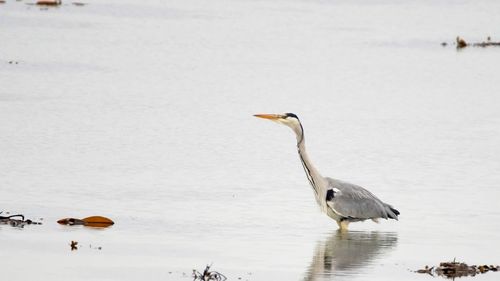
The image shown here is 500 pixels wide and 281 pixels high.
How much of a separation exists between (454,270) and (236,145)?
768cm

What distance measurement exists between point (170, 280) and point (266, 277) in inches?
30.0

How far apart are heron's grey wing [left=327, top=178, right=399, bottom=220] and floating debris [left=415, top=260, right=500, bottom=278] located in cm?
205

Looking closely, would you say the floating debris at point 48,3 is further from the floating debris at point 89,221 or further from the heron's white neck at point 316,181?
the floating debris at point 89,221

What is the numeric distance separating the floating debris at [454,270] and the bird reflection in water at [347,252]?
1.88 feet

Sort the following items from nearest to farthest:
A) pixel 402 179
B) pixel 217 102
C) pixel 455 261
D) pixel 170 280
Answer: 1. pixel 170 280
2. pixel 455 261
3. pixel 402 179
4. pixel 217 102

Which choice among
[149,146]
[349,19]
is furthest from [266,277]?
[349,19]

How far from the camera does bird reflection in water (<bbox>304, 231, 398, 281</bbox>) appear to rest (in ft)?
35.3

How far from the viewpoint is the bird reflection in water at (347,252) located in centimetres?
1077

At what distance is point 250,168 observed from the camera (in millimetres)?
16438

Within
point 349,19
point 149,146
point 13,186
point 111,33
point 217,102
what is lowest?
point 13,186

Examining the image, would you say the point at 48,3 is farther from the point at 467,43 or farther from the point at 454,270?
the point at 454,270

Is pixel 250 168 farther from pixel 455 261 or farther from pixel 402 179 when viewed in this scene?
pixel 455 261

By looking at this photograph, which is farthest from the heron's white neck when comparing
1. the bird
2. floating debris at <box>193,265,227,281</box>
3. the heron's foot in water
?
floating debris at <box>193,265,227,281</box>

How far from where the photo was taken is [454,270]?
1068cm
